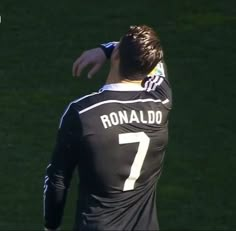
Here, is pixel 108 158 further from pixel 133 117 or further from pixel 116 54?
pixel 116 54

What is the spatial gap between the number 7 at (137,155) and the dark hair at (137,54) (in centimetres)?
26

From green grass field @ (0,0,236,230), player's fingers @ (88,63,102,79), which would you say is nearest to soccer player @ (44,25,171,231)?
player's fingers @ (88,63,102,79)

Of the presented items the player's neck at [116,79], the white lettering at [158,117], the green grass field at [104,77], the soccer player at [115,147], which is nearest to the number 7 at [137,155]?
the soccer player at [115,147]

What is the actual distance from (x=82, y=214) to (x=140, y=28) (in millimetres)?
865

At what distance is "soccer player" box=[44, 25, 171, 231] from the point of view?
4020 millimetres

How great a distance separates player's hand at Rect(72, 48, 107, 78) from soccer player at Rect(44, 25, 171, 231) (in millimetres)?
165

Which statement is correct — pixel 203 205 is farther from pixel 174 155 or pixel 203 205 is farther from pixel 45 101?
pixel 45 101

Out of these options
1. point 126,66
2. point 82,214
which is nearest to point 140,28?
point 126,66

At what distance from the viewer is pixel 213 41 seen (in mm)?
10781

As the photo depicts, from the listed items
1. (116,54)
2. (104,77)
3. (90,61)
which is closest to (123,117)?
(116,54)

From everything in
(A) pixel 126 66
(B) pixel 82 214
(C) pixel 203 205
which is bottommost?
(C) pixel 203 205

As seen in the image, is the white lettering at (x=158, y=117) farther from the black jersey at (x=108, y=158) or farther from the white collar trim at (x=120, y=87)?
the white collar trim at (x=120, y=87)

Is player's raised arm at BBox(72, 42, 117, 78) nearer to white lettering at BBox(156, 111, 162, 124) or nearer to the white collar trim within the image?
Result: the white collar trim

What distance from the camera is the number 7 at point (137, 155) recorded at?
409 cm
